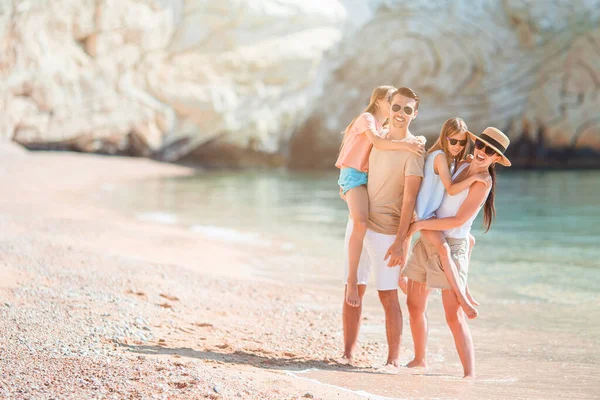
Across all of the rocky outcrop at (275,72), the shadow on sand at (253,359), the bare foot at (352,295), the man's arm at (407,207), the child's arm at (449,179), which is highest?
the rocky outcrop at (275,72)

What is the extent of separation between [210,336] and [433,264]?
Result: 1.40m

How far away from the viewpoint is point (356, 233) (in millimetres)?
4137

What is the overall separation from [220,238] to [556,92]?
16964 mm

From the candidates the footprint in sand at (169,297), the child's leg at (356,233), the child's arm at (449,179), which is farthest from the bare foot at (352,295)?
the footprint in sand at (169,297)

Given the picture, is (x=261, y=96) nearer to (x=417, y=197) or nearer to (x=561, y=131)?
(x=561, y=131)

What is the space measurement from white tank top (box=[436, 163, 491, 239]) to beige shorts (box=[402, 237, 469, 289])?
0.12 ft

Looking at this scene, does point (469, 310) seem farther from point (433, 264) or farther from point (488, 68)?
point (488, 68)

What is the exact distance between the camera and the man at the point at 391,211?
403 centimetres

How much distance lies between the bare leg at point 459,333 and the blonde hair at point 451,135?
734 mm

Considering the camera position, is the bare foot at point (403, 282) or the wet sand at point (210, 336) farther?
the bare foot at point (403, 282)

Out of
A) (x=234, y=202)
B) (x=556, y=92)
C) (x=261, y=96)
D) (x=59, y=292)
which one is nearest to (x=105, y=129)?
(x=261, y=96)

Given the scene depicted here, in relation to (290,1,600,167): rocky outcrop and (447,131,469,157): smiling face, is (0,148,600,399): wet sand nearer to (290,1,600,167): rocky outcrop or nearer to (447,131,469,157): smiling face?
(447,131,469,157): smiling face

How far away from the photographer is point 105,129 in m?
25.5

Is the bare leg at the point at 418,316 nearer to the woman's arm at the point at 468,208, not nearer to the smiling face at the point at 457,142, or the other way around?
the woman's arm at the point at 468,208
